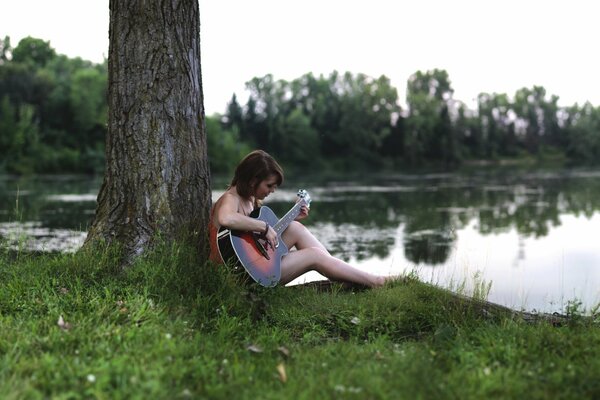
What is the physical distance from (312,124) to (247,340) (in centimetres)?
7710

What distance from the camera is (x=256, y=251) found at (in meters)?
4.95

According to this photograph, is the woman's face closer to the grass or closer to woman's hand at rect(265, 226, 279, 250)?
woman's hand at rect(265, 226, 279, 250)

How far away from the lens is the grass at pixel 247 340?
2.92 metres

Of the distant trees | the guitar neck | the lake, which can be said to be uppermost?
the distant trees

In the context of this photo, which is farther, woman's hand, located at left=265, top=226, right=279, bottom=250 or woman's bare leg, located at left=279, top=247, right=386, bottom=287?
woman's bare leg, located at left=279, top=247, right=386, bottom=287

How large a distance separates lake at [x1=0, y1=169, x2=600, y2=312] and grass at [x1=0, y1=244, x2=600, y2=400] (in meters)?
1.32

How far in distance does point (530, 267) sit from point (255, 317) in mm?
6709

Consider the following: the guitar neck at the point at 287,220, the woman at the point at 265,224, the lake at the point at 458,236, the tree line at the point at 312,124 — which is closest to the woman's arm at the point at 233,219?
the woman at the point at 265,224

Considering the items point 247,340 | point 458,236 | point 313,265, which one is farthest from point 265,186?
point 458,236

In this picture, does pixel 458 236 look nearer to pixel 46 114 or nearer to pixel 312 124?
pixel 46 114

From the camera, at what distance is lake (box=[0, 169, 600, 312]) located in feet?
26.3

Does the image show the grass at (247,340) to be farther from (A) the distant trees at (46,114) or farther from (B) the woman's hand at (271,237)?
(A) the distant trees at (46,114)

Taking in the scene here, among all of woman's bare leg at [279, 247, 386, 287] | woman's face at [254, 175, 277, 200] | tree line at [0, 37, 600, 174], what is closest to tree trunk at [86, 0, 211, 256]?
woman's face at [254, 175, 277, 200]

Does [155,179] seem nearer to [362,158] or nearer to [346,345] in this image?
[346,345]
